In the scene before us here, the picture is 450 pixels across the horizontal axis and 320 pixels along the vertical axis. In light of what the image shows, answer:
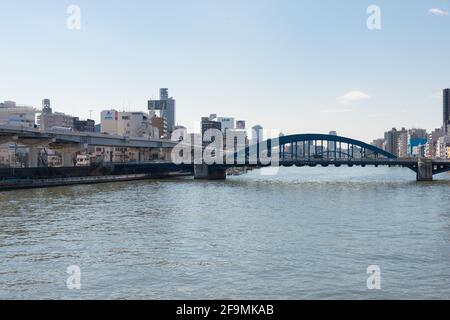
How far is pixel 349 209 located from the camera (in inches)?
1895

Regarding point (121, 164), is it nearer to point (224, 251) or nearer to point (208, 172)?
point (208, 172)

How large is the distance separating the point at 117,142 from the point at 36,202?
57809mm

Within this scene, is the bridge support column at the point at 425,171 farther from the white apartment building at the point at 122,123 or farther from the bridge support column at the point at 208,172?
the white apartment building at the point at 122,123

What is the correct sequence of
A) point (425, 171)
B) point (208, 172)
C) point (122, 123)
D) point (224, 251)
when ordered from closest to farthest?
point (224, 251) → point (425, 171) → point (208, 172) → point (122, 123)

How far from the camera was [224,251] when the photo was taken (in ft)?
86.4

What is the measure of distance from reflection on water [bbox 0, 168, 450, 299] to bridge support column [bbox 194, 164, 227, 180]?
6404 centimetres

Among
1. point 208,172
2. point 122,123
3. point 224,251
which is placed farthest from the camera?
point 122,123

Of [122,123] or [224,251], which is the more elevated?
[122,123]

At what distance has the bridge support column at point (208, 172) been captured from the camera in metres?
112

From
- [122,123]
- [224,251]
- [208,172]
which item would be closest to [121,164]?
[208,172]

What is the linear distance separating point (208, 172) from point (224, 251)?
87950mm

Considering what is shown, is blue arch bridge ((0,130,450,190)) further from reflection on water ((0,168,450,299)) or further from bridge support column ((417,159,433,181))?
reflection on water ((0,168,450,299))
